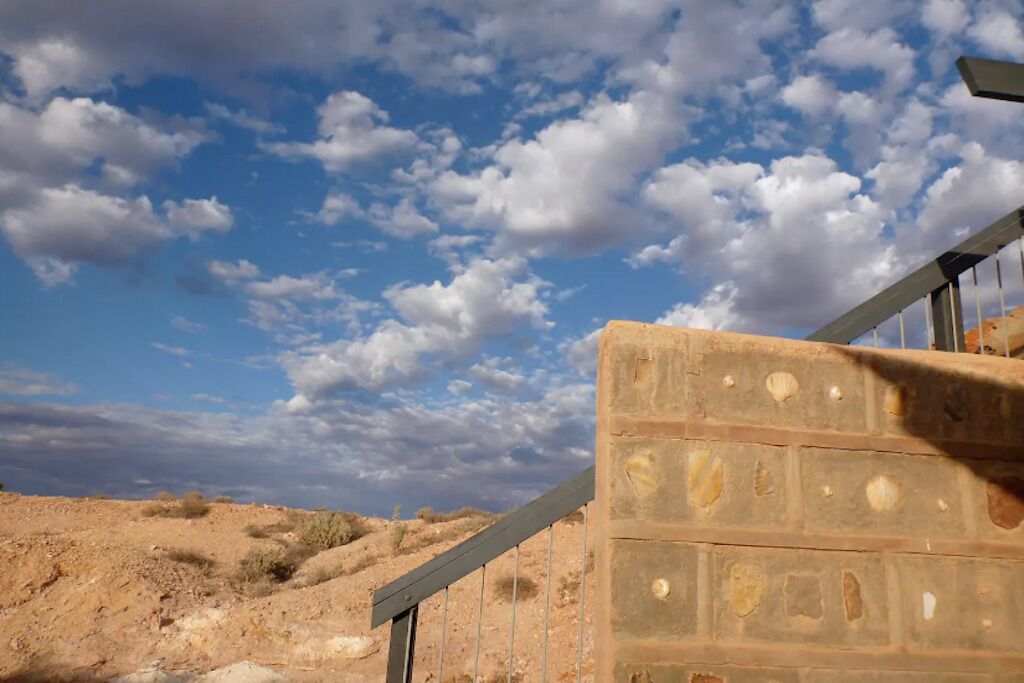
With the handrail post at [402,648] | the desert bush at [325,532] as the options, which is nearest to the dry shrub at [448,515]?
the desert bush at [325,532]

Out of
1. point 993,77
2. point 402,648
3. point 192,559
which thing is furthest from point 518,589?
point 993,77

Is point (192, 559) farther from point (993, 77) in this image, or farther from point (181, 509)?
point (993, 77)

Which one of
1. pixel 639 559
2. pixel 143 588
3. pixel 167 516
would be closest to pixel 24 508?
pixel 167 516

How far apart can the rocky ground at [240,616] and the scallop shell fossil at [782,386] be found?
5.87 meters

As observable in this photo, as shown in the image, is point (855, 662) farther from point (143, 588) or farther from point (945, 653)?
point (143, 588)

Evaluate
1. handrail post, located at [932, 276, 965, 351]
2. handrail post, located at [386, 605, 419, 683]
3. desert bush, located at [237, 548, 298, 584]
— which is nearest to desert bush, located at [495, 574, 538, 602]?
desert bush, located at [237, 548, 298, 584]

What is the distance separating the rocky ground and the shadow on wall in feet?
18.9

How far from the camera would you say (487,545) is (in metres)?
3.53

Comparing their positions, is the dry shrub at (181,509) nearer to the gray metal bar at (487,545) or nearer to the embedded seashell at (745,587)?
the gray metal bar at (487,545)

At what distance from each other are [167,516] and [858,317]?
17.0m

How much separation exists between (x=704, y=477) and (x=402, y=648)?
1.60m

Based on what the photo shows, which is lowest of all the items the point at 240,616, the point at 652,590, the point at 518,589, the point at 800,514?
the point at 240,616

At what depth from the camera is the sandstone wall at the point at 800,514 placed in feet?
9.82

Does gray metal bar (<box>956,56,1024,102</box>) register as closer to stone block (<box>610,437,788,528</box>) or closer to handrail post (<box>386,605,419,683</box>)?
stone block (<box>610,437,788,528</box>)
